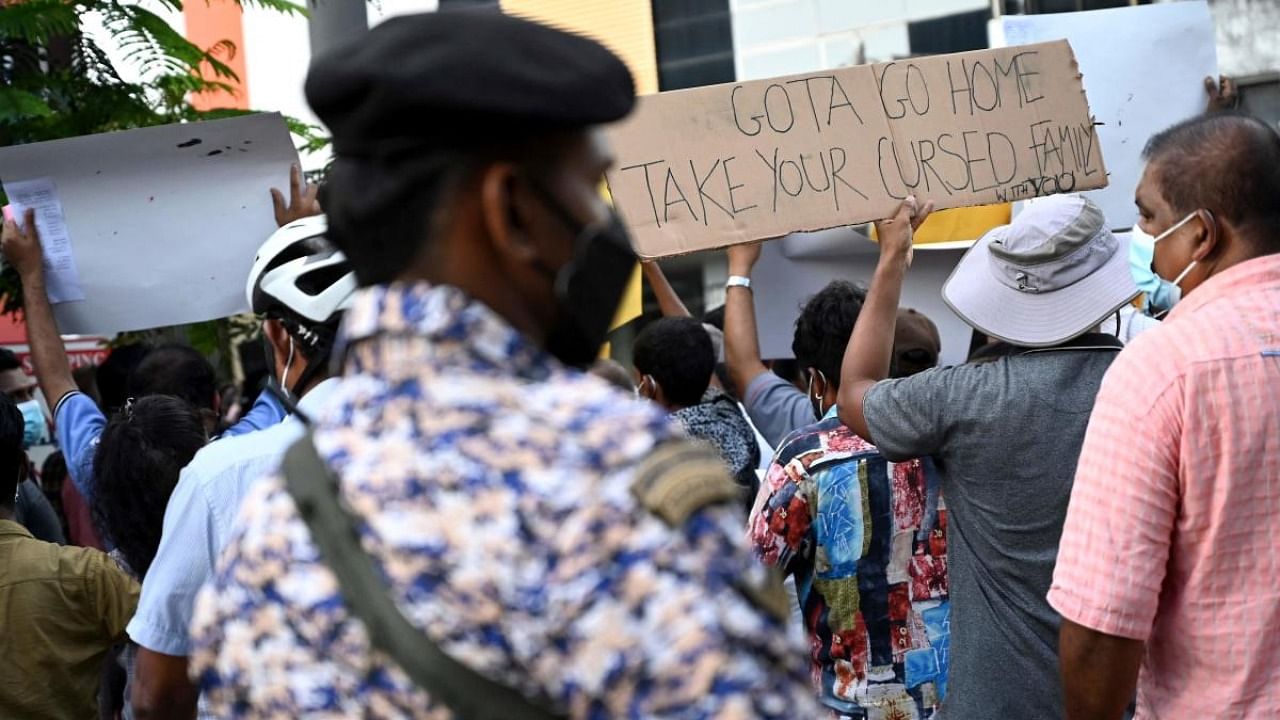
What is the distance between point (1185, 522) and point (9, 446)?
2.75 metres

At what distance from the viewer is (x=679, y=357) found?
15.6ft

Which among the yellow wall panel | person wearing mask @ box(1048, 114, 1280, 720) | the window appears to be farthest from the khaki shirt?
the window

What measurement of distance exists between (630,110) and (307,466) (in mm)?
436

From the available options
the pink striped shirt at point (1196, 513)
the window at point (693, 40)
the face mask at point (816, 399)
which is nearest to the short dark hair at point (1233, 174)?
the pink striped shirt at point (1196, 513)

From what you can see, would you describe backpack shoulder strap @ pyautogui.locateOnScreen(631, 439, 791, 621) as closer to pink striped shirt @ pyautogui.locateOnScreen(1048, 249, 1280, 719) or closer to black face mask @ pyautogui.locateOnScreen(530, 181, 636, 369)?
black face mask @ pyautogui.locateOnScreen(530, 181, 636, 369)

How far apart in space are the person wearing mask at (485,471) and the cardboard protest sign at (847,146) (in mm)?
2470

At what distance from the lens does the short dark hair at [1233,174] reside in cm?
255

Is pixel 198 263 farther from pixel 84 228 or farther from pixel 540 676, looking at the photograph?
pixel 540 676

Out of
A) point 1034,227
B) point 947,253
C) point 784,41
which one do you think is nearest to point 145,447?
point 1034,227

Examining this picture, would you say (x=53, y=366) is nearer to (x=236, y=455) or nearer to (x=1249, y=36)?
(x=236, y=455)

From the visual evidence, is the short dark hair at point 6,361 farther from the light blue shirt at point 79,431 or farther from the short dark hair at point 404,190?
the short dark hair at point 404,190

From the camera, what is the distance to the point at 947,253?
516 centimetres

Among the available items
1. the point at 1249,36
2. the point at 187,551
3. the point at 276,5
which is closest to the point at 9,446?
the point at 187,551

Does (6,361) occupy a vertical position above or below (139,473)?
below
